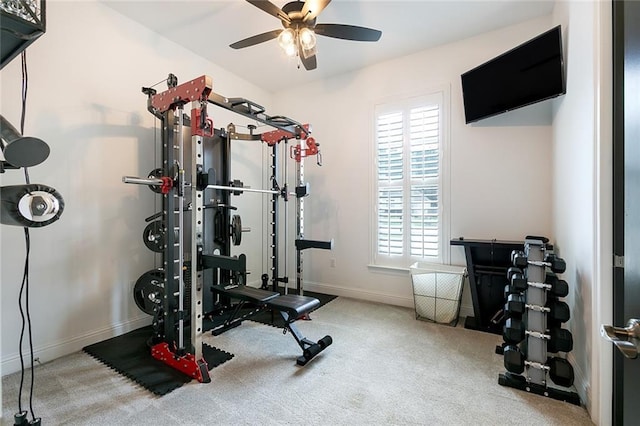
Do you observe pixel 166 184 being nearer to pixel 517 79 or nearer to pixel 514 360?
pixel 514 360

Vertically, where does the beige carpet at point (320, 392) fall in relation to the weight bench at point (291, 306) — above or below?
below

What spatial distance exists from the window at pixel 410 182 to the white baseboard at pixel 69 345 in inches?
116

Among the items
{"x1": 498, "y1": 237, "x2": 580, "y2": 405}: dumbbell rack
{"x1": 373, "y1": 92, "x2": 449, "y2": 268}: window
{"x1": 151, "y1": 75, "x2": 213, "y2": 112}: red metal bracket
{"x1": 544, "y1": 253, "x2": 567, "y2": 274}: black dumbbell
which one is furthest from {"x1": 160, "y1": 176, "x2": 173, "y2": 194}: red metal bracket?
{"x1": 544, "y1": 253, "x2": 567, "y2": 274}: black dumbbell

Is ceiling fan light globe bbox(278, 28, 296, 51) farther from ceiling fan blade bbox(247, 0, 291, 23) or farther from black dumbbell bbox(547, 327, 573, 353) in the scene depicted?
black dumbbell bbox(547, 327, 573, 353)

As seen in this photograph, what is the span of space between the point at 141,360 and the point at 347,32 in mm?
3256

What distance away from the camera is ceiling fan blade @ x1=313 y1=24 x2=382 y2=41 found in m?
2.46

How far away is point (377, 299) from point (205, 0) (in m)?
3.88

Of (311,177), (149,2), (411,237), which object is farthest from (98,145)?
(411,237)

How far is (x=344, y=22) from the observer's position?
10.1 feet

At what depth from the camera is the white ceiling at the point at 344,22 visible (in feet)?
9.32

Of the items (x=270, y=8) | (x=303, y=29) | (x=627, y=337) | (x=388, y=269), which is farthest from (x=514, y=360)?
(x=270, y=8)

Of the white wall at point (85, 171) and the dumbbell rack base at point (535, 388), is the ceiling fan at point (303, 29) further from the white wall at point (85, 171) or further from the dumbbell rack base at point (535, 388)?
the dumbbell rack base at point (535, 388)

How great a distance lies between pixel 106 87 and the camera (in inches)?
112

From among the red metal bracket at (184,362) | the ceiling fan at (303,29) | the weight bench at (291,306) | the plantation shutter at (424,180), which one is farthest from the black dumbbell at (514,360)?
the ceiling fan at (303,29)
